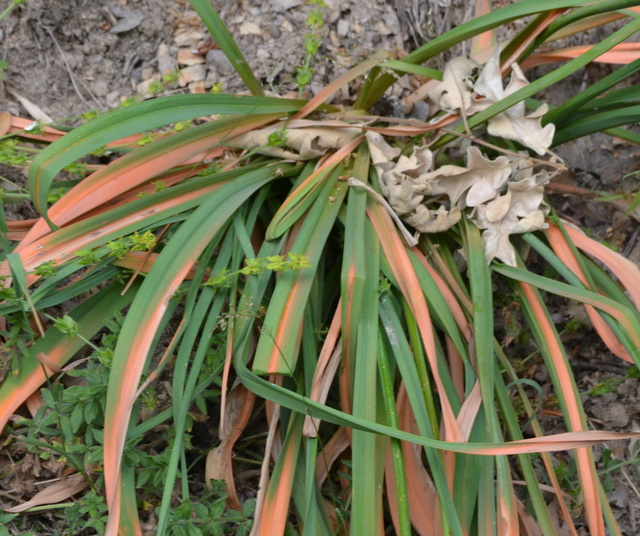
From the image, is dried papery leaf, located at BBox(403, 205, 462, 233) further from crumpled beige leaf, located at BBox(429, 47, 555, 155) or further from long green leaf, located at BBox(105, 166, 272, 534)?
long green leaf, located at BBox(105, 166, 272, 534)

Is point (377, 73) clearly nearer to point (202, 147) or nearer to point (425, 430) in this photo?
point (202, 147)

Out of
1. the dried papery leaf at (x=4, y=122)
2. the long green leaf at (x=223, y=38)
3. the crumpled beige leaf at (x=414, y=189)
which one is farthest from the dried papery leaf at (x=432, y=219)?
the dried papery leaf at (x=4, y=122)

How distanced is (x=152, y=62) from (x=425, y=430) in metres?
1.27

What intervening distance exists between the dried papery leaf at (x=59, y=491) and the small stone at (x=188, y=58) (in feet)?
3.67

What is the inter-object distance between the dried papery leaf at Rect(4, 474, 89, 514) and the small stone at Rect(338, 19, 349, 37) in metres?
1.32

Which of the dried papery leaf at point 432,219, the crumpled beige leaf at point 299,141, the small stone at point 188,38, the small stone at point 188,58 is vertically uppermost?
the small stone at point 188,38

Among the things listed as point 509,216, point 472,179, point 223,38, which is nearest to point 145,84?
point 223,38

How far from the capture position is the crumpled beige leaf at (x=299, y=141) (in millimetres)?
1542

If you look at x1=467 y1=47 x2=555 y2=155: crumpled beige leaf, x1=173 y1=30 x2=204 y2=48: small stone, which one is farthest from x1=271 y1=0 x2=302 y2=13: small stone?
x1=467 y1=47 x2=555 y2=155: crumpled beige leaf

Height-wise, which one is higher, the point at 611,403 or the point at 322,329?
the point at 322,329

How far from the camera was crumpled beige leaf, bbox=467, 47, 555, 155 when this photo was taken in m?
1.49

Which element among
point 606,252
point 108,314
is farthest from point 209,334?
point 606,252

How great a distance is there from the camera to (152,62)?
1.85m

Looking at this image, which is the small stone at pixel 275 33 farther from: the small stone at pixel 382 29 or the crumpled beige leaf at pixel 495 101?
the crumpled beige leaf at pixel 495 101
